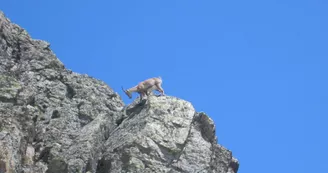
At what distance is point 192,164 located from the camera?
27.3 meters

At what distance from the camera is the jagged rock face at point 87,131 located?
1027 inches

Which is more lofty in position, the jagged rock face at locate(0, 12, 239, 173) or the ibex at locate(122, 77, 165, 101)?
the ibex at locate(122, 77, 165, 101)

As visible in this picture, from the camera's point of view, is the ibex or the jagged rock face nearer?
the jagged rock face

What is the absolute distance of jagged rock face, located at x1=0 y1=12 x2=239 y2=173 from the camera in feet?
85.6

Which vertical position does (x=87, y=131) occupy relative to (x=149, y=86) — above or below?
below

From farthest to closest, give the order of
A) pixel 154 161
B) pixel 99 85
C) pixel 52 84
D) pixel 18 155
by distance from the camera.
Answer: pixel 99 85 → pixel 52 84 → pixel 154 161 → pixel 18 155

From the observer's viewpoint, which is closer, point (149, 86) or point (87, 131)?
point (87, 131)

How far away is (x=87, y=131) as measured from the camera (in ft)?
92.8

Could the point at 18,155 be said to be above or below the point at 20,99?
below

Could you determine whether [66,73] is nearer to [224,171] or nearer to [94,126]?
[94,126]

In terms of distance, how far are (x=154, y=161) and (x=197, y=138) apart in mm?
2948

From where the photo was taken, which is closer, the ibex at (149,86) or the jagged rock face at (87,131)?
the jagged rock face at (87,131)

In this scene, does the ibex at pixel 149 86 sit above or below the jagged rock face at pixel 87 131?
above

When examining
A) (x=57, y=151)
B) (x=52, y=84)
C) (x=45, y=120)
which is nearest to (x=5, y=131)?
(x=57, y=151)
